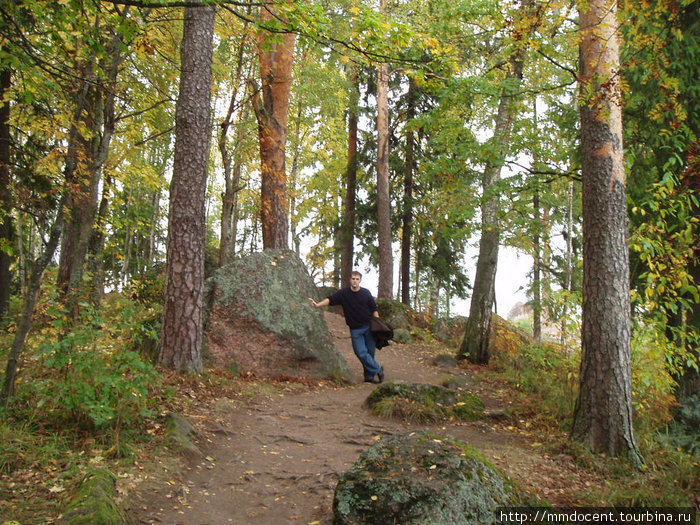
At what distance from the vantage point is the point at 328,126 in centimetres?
2236

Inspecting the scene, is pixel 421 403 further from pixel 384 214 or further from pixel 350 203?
pixel 350 203

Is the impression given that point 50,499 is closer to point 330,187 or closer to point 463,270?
point 463,270

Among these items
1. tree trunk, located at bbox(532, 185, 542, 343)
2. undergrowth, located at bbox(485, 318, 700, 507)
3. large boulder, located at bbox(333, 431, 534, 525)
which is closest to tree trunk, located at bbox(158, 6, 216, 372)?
large boulder, located at bbox(333, 431, 534, 525)

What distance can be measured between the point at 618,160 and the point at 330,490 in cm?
502

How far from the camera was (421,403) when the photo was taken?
23.5 ft

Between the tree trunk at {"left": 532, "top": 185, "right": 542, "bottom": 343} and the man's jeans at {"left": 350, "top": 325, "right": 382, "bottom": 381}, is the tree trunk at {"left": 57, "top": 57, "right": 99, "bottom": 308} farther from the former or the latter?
the tree trunk at {"left": 532, "top": 185, "right": 542, "bottom": 343}

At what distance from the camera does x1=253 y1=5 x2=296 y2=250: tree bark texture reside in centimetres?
1259

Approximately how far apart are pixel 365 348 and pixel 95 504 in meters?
6.28

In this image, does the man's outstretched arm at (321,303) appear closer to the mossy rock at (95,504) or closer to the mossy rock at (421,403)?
the mossy rock at (421,403)

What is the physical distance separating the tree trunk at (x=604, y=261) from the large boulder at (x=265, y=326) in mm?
4790

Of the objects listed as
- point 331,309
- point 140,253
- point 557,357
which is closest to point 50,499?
point 557,357

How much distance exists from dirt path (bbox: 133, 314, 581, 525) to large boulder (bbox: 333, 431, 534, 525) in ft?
2.14

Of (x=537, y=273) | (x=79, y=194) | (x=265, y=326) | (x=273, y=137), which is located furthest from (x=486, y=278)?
(x=537, y=273)

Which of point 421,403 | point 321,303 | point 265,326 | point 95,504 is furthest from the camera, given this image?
point 265,326
